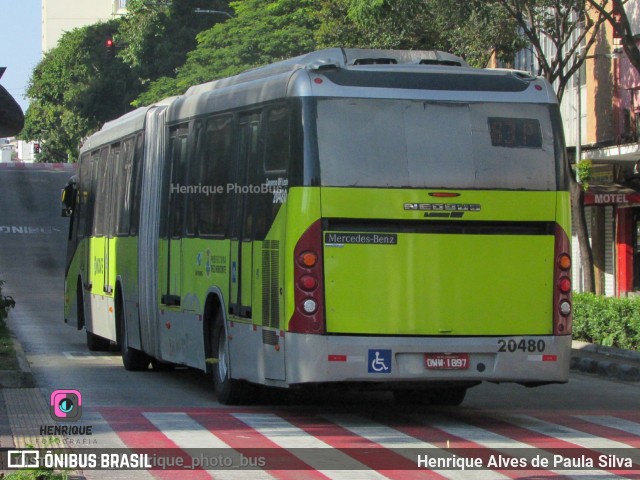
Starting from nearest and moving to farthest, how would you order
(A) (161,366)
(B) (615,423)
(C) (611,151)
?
(B) (615,423) → (A) (161,366) → (C) (611,151)

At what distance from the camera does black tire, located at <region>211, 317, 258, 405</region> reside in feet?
44.4

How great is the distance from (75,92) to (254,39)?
38263 mm

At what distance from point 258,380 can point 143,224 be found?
197 inches

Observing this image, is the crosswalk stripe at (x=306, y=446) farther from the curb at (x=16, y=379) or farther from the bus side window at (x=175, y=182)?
the bus side window at (x=175, y=182)

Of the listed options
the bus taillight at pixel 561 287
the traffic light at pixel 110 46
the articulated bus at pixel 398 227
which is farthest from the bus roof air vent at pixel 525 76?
the traffic light at pixel 110 46

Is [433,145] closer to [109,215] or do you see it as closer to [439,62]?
[439,62]

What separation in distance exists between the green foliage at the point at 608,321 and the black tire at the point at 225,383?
24.8ft

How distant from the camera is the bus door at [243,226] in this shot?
42.1 ft

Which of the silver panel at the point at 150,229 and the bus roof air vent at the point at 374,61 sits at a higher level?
the bus roof air vent at the point at 374,61

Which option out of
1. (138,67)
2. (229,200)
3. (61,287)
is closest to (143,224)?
(229,200)

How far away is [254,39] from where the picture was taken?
51.2 meters

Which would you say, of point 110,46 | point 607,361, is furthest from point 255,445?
point 110,46

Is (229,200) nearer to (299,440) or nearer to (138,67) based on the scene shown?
(299,440)

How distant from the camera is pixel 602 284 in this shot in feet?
112
